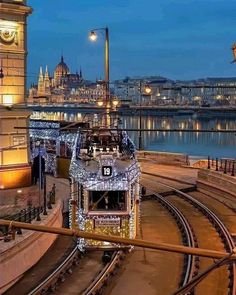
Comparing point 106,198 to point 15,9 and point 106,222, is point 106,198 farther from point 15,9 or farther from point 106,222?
point 15,9

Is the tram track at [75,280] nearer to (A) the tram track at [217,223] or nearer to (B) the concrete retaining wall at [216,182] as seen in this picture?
(A) the tram track at [217,223]

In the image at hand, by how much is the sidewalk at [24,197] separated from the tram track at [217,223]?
545 centimetres

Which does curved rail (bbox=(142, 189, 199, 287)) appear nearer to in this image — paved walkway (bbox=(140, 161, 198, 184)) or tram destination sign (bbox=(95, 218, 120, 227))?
tram destination sign (bbox=(95, 218, 120, 227))

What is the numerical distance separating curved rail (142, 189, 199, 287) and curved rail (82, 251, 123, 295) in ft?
5.92

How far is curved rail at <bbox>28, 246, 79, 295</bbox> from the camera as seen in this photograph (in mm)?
12132

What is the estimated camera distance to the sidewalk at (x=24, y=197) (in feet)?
61.3

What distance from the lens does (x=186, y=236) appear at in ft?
57.5

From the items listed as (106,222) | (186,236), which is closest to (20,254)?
(106,222)

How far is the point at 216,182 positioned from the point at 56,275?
15115mm

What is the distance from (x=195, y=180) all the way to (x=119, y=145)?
11.7m

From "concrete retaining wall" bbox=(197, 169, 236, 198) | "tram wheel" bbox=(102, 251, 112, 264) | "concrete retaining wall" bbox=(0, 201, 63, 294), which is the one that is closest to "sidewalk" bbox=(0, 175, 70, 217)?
"concrete retaining wall" bbox=(0, 201, 63, 294)

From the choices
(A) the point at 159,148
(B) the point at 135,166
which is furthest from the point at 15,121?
(A) the point at 159,148

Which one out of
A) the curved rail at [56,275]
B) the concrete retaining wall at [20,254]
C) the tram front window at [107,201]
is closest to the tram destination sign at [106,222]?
the tram front window at [107,201]

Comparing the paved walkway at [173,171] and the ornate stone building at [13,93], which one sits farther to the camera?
the paved walkway at [173,171]
